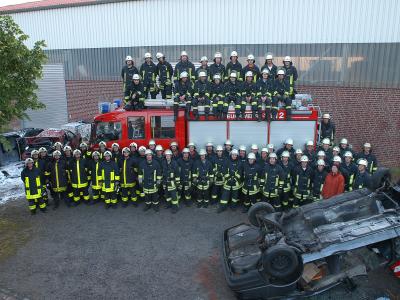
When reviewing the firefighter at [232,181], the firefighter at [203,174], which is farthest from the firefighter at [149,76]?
the firefighter at [232,181]

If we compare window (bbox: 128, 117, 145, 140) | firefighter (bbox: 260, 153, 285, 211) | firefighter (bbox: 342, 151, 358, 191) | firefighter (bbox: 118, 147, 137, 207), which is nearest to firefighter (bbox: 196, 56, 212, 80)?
window (bbox: 128, 117, 145, 140)

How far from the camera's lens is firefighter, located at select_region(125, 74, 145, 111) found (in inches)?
377

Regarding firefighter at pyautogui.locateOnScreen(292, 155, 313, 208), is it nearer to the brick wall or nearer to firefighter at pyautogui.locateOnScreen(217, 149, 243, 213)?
firefighter at pyautogui.locateOnScreen(217, 149, 243, 213)

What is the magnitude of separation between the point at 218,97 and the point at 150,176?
2613mm

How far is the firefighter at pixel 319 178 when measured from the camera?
25.2 ft

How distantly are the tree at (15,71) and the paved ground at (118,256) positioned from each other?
97.2 inches

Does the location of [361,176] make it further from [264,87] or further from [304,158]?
[264,87]

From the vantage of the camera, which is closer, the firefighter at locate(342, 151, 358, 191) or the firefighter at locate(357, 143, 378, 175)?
the firefighter at locate(342, 151, 358, 191)

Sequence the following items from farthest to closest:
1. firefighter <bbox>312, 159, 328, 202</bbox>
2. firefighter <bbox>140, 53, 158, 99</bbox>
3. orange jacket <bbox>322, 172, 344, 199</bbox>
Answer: firefighter <bbox>140, 53, 158, 99</bbox> < firefighter <bbox>312, 159, 328, 202</bbox> < orange jacket <bbox>322, 172, 344, 199</bbox>

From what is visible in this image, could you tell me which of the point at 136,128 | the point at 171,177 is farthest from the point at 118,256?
the point at 136,128

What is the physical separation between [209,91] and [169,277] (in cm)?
486

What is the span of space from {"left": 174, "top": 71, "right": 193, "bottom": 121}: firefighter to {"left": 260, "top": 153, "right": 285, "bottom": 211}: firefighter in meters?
2.44

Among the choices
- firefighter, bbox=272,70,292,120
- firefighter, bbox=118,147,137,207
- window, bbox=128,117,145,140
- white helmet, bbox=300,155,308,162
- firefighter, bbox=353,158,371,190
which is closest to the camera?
firefighter, bbox=353,158,371,190

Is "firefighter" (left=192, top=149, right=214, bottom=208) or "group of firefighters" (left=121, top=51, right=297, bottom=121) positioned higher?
"group of firefighters" (left=121, top=51, right=297, bottom=121)
